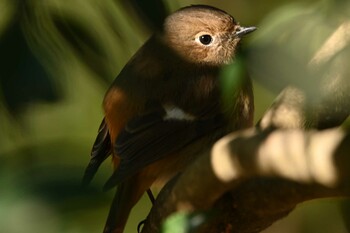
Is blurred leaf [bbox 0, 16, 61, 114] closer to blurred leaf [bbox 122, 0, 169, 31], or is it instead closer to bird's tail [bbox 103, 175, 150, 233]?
blurred leaf [bbox 122, 0, 169, 31]

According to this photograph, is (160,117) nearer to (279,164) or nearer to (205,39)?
(205,39)

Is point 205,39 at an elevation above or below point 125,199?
above

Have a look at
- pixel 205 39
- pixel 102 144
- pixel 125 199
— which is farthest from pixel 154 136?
pixel 205 39

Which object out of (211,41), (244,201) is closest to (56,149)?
(244,201)

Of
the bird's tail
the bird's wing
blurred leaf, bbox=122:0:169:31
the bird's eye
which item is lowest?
the bird's tail

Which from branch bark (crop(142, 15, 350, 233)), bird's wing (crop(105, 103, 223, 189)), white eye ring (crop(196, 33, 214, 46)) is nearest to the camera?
branch bark (crop(142, 15, 350, 233))

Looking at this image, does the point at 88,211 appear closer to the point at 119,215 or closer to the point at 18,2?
the point at 18,2

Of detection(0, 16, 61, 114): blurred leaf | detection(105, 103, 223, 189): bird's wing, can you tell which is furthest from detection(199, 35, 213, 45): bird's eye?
detection(0, 16, 61, 114): blurred leaf

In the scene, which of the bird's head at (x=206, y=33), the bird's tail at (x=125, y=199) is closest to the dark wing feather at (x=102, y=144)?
the bird's tail at (x=125, y=199)
